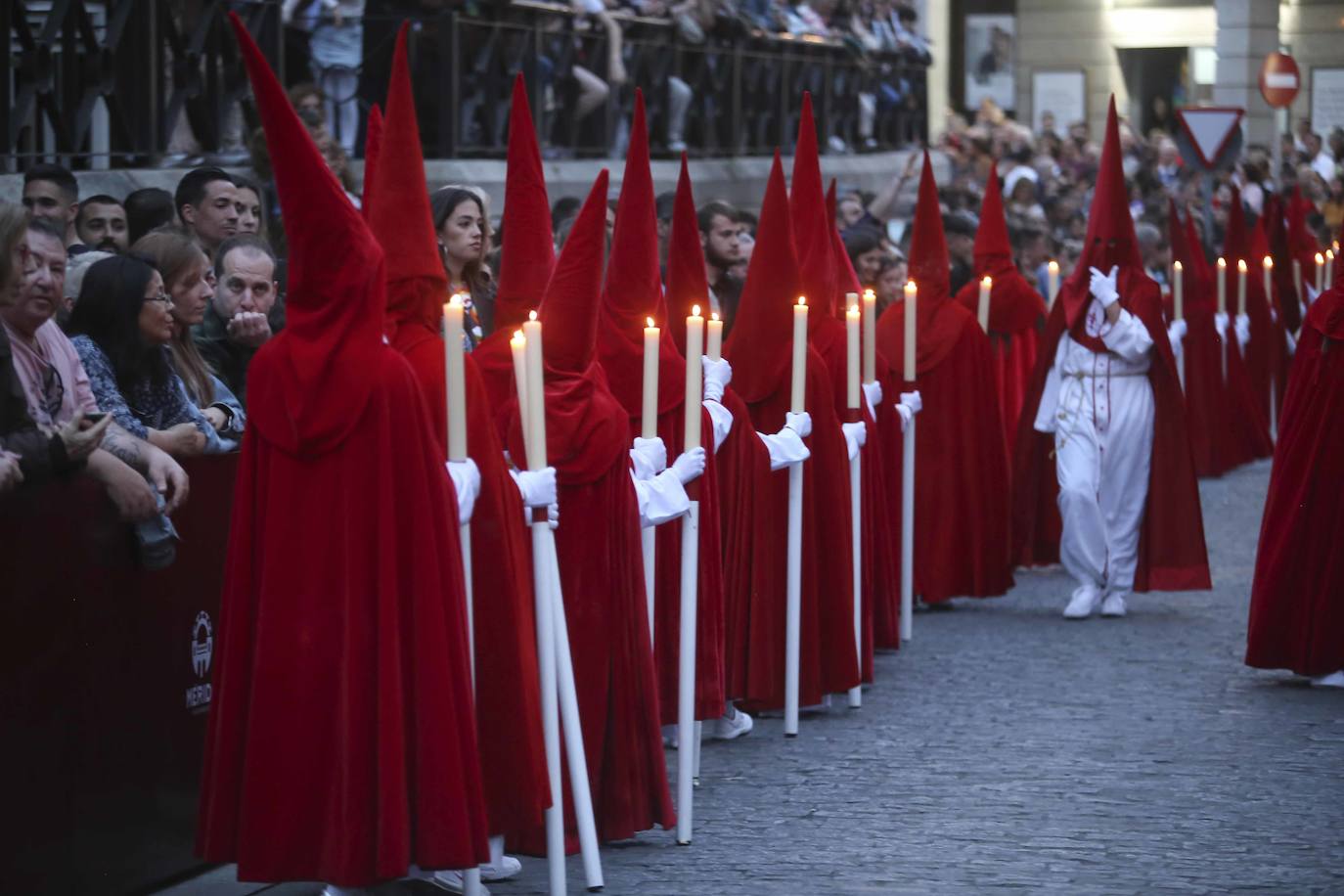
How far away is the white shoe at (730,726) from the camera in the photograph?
28.4ft

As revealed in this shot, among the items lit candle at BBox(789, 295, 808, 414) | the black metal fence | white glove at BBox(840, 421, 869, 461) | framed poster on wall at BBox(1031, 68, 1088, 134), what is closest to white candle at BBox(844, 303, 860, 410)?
white glove at BBox(840, 421, 869, 461)

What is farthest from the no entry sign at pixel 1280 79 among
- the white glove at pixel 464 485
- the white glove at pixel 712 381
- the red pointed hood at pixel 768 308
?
the white glove at pixel 464 485

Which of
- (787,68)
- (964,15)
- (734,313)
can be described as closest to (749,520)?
(734,313)

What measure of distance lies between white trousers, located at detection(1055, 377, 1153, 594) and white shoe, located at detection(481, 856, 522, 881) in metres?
5.44

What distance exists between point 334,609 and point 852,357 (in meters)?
3.77

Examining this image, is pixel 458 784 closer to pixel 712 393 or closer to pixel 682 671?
pixel 682 671

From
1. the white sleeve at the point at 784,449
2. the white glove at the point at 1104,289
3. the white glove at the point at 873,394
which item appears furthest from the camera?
the white glove at the point at 1104,289

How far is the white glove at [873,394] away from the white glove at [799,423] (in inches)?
58.6

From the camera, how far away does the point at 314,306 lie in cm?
556

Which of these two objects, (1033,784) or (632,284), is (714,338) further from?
(1033,784)

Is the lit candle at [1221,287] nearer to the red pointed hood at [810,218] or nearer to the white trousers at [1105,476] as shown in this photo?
the white trousers at [1105,476]

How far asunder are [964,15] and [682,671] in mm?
37860

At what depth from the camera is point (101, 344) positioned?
6480 millimetres

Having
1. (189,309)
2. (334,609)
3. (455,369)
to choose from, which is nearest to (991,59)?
(189,309)
